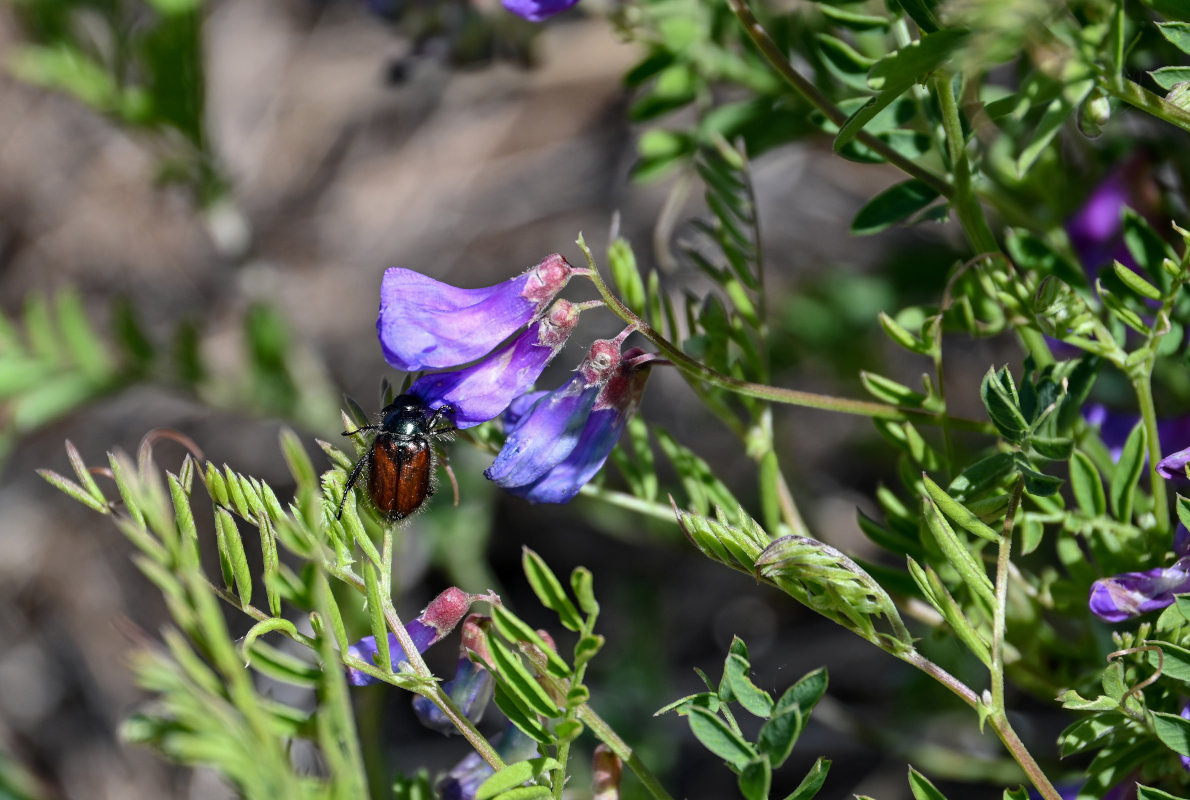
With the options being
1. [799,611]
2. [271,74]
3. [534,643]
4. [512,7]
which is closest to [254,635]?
[534,643]

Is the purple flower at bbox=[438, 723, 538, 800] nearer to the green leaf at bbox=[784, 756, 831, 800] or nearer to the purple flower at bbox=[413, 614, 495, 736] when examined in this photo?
the purple flower at bbox=[413, 614, 495, 736]

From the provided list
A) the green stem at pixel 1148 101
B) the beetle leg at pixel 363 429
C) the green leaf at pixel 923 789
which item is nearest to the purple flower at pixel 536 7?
the beetle leg at pixel 363 429

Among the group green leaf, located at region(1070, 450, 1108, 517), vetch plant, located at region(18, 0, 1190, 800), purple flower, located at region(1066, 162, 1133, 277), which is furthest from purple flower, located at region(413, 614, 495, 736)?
purple flower, located at region(1066, 162, 1133, 277)

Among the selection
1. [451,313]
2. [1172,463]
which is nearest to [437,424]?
[451,313]

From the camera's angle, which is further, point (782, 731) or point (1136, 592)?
point (1136, 592)

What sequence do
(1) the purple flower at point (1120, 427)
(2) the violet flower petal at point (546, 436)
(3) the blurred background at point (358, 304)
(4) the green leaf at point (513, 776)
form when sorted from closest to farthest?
(4) the green leaf at point (513, 776) < (2) the violet flower petal at point (546, 436) < (1) the purple flower at point (1120, 427) < (3) the blurred background at point (358, 304)

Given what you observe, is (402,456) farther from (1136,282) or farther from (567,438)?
(1136,282)

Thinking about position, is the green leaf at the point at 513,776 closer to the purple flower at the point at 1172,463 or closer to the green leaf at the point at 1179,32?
the purple flower at the point at 1172,463
